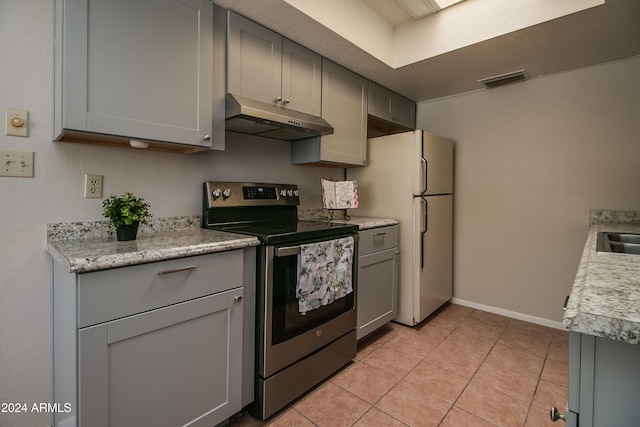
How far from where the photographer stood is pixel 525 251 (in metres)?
2.73

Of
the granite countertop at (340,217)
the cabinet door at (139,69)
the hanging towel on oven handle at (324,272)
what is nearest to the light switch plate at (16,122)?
the cabinet door at (139,69)

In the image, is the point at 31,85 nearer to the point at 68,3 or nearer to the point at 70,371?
the point at 68,3

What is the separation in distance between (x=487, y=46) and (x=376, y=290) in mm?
1827

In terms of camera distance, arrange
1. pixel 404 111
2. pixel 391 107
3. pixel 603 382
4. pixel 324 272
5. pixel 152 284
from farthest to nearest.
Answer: pixel 404 111
pixel 391 107
pixel 324 272
pixel 152 284
pixel 603 382

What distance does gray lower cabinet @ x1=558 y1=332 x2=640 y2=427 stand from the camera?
1.83 ft

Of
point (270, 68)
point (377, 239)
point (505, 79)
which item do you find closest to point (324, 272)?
point (377, 239)

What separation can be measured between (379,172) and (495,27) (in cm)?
126

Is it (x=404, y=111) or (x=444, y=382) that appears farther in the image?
(x=404, y=111)

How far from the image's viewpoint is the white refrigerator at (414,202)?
8.28 feet

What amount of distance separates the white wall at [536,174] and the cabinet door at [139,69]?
2427 mm

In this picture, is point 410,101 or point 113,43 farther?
point 410,101

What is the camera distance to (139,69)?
4.49 ft

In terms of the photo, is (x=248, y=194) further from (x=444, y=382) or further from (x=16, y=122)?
(x=444, y=382)

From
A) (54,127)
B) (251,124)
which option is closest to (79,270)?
(54,127)
